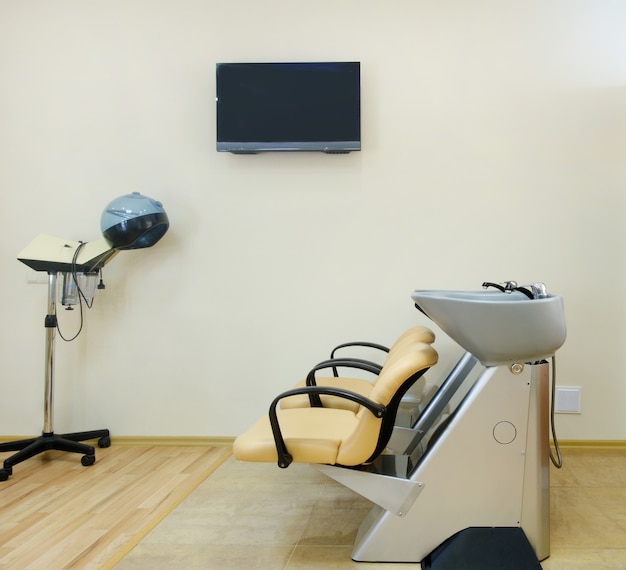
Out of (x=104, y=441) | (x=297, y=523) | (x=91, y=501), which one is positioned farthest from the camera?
(x=104, y=441)

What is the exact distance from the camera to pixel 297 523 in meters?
2.34

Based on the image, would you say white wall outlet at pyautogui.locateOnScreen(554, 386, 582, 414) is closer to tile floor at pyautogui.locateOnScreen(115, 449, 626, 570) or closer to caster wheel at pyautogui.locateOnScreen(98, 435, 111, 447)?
tile floor at pyautogui.locateOnScreen(115, 449, 626, 570)

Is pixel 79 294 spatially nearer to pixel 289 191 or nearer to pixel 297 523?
pixel 289 191

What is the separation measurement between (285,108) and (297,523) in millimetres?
2347

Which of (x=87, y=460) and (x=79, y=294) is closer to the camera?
(x=87, y=460)

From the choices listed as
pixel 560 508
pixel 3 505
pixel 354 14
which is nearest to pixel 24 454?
pixel 3 505

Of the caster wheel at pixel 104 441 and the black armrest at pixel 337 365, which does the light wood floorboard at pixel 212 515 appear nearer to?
the caster wheel at pixel 104 441

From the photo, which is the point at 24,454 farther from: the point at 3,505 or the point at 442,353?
the point at 442,353

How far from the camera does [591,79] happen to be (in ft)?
10.8

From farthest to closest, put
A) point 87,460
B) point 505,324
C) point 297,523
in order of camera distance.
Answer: point 87,460
point 297,523
point 505,324

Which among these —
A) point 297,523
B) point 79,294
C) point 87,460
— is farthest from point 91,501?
point 79,294

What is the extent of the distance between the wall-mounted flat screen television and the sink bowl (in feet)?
5.44

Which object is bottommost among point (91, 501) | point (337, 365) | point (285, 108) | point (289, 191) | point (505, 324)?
point (91, 501)

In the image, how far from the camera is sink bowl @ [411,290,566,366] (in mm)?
1855
